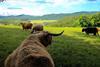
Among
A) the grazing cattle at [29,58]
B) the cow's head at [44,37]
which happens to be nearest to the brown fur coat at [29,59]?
the grazing cattle at [29,58]

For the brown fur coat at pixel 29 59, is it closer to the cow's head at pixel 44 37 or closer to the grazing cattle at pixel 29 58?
the grazing cattle at pixel 29 58

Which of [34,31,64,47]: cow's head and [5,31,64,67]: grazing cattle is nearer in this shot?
[5,31,64,67]: grazing cattle

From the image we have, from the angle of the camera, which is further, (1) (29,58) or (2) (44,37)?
(2) (44,37)

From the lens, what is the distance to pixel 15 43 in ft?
74.5

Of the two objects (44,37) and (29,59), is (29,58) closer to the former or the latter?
(29,59)

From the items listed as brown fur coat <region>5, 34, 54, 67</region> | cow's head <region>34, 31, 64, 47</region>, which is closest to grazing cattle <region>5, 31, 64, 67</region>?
brown fur coat <region>5, 34, 54, 67</region>

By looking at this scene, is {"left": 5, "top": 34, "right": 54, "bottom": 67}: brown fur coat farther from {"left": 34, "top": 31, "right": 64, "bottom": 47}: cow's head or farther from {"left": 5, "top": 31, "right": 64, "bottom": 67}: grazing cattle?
{"left": 34, "top": 31, "right": 64, "bottom": 47}: cow's head

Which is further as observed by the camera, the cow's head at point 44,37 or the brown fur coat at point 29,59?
the cow's head at point 44,37

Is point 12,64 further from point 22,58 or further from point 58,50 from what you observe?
point 58,50

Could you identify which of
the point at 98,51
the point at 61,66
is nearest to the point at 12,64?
the point at 61,66

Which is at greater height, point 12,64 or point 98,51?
point 12,64

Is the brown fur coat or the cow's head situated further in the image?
the cow's head

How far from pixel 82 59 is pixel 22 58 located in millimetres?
11524

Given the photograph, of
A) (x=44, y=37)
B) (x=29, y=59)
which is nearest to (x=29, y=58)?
(x=29, y=59)
